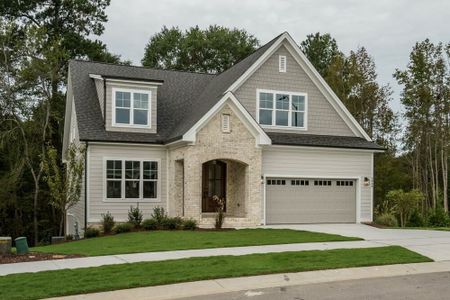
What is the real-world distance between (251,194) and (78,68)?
1095cm

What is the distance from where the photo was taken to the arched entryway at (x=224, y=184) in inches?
875

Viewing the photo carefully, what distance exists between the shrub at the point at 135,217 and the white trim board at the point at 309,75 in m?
6.34

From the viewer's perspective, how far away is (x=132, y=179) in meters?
21.5

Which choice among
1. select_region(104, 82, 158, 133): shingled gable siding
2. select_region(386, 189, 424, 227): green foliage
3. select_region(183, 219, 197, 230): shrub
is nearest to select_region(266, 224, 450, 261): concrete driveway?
select_region(386, 189, 424, 227): green foliage

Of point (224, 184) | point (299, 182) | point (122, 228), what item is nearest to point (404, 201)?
point (299, 182)

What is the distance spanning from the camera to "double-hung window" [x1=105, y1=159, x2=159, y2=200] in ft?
69.2

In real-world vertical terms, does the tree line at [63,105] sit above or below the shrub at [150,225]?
above

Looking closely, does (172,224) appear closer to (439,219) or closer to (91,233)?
(91,233)

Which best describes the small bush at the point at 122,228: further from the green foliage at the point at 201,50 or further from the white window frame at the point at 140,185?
the green foliage at the point at 201,50

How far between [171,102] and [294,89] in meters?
5.92

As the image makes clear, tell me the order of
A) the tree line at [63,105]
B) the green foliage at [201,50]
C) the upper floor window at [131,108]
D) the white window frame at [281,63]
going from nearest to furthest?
the upper floor window at [131,108] → the white window frame at [281,63] → the tree line at [63,105] → the green foliage at [201,50]

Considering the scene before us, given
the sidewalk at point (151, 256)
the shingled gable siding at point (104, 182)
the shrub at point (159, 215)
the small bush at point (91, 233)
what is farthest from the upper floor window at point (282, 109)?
the sidewalk at point (151, 256)

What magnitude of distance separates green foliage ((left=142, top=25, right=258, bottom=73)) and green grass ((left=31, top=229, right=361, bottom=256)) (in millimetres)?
31668

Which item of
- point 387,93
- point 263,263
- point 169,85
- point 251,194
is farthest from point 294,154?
point 387,93
